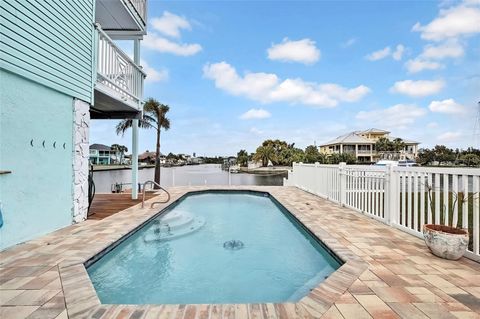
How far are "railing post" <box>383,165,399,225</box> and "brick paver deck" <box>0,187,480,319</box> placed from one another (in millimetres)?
793

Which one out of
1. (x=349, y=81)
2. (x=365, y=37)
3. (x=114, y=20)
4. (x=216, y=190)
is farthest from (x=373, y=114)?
→ (x=114, y=20)

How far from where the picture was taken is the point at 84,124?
17.1 ft

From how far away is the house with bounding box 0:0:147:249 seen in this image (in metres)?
3.53

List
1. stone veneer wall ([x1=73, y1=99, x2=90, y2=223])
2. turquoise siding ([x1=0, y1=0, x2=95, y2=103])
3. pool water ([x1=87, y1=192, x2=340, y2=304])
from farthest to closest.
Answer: stone veneer wall ([x1=73, y1=99, x2=90, y2=223]), turquoise siding ([x1=0, y1=0, x2=95, y2=103]), pool water ([x1=87, y1=192, x2=340, y2=304])

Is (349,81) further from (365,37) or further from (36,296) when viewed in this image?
(36,296)

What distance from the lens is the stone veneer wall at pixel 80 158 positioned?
193 inches

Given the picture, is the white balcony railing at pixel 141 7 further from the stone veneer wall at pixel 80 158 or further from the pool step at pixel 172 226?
the pool step at pixel 172 226

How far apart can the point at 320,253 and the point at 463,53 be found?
13640mm

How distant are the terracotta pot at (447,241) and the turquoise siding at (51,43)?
18.9 feet

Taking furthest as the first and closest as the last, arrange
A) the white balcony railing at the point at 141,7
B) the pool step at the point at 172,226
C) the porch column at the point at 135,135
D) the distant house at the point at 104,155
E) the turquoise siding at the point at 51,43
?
the distant house at the point at 104,155
the porch column at the point at 135,135
the white balcony railing at the point at 141,7
the pool step at the point at 172,226
the turquoise siding at the point at 51,43

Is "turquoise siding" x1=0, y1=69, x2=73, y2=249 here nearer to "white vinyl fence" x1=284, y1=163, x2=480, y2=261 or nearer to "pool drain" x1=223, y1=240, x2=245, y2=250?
"pool drain" x1=223, y1=240, x2=245, y2=250

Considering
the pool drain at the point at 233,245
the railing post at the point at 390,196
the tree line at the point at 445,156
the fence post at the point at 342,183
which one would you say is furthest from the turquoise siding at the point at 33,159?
the tree line at the point at 445,156

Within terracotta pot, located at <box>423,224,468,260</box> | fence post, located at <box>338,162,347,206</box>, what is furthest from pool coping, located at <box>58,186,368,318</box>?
fence post, located at <box>338,162,347,206</box>

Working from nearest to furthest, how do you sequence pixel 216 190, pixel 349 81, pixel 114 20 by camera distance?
pixel 114 20 < pixel 216 190 < pixel 349 81
